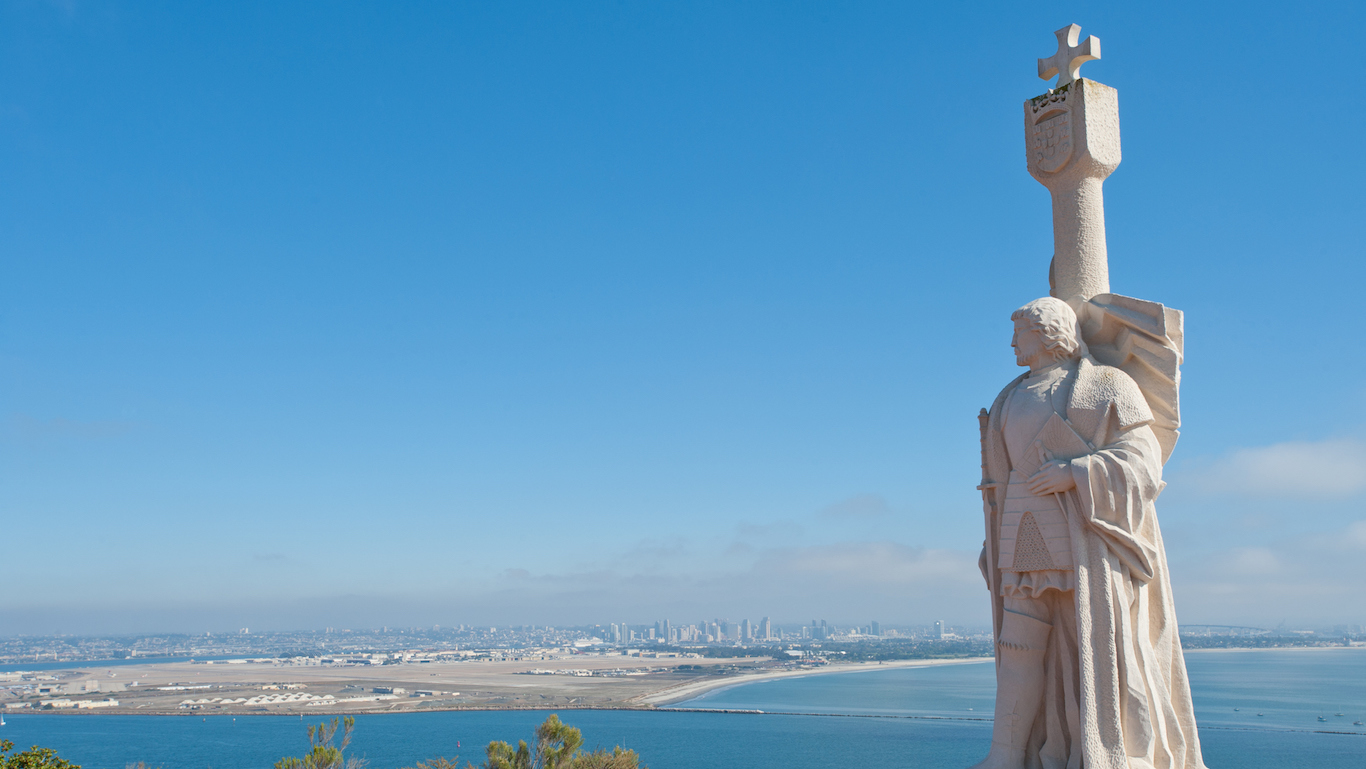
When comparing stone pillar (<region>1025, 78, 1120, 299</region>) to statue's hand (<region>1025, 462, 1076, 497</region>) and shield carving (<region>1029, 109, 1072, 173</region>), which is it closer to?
shield carving (<region>1029, 109, 1072, 173</region>)

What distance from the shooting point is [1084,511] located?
7.38 metres

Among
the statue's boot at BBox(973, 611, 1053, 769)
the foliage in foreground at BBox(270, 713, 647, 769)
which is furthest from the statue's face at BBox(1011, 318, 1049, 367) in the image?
the foliage in foreground at BBox(270, 713, 647, 769)

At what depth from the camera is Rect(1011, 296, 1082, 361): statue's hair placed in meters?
7.82

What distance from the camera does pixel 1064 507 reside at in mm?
7520

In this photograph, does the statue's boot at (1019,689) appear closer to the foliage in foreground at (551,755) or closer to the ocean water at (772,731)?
the foliage in foreground at (551,755)

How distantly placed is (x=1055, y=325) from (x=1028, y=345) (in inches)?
10.3

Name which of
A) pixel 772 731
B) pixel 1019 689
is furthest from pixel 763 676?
pixel 1019 689

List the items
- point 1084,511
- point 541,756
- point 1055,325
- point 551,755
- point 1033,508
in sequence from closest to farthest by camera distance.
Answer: point 1084,511, point 1033,508, point 1055,325, point 551,755, point 541,756

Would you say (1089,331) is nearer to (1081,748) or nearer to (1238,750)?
(1081,748)

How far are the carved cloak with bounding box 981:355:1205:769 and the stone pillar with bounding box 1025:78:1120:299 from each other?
0.96m

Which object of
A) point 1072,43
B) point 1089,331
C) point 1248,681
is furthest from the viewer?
point 1248,681

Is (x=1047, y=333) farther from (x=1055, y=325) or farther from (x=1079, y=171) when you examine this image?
(x=1079, y=171)

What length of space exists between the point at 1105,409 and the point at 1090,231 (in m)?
1.73

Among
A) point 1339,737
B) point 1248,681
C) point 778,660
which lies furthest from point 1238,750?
point 778,660
